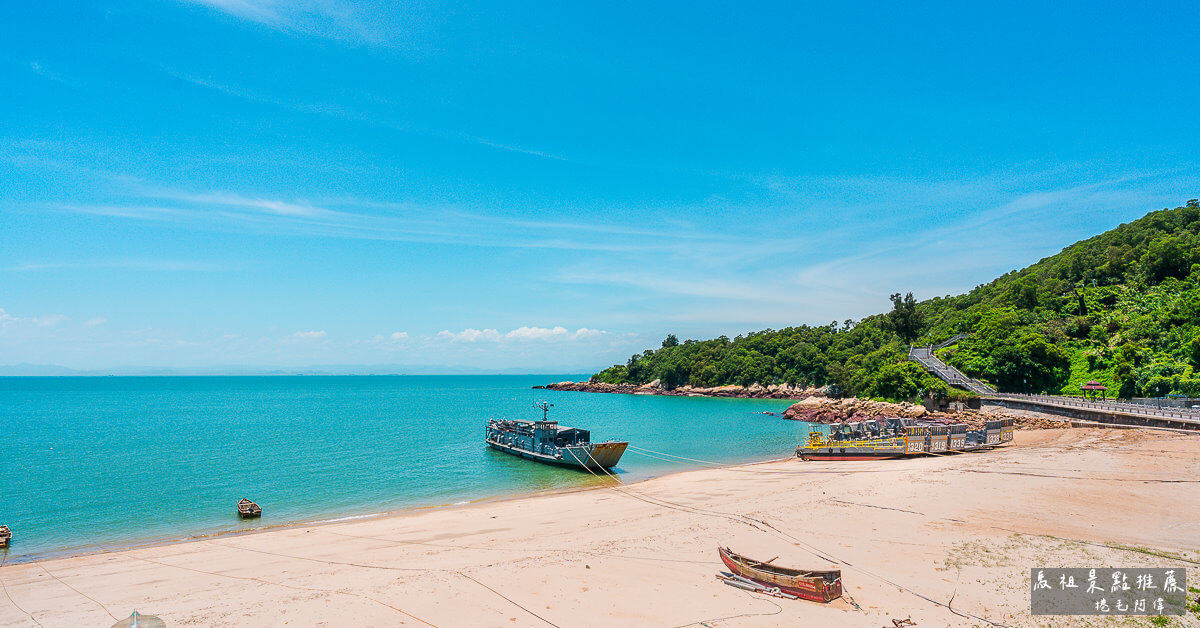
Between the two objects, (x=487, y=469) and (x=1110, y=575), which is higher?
(x=1110, y=575)

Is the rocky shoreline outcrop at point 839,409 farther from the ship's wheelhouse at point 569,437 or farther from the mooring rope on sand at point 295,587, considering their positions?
the mooring rope on sand at point 295,587

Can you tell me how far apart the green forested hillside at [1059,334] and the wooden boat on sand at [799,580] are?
2324 inches

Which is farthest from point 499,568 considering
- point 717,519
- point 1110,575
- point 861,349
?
point 861,349

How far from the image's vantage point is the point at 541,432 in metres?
47.0

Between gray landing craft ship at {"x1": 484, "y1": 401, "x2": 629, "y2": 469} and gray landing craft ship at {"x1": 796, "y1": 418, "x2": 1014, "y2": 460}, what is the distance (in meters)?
15.0

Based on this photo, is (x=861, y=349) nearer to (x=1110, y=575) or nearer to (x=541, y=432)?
(x=541, y=432)

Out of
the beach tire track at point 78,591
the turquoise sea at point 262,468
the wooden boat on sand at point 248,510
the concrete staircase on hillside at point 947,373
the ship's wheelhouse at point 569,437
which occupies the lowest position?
the turquoise sea at point 262,468

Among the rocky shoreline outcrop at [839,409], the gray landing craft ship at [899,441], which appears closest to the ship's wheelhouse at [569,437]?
the gray landing craft ship at [899,441]

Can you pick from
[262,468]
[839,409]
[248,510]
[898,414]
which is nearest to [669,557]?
[248,510]

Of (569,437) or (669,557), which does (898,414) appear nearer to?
(569,437)

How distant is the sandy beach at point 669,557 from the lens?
43.6 feet

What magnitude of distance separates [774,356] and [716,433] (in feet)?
249

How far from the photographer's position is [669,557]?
1764 cm

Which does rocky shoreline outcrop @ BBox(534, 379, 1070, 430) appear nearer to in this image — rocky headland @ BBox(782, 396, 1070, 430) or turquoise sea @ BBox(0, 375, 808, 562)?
rocky headland @ BBox(782, 396, 1070, 430)
